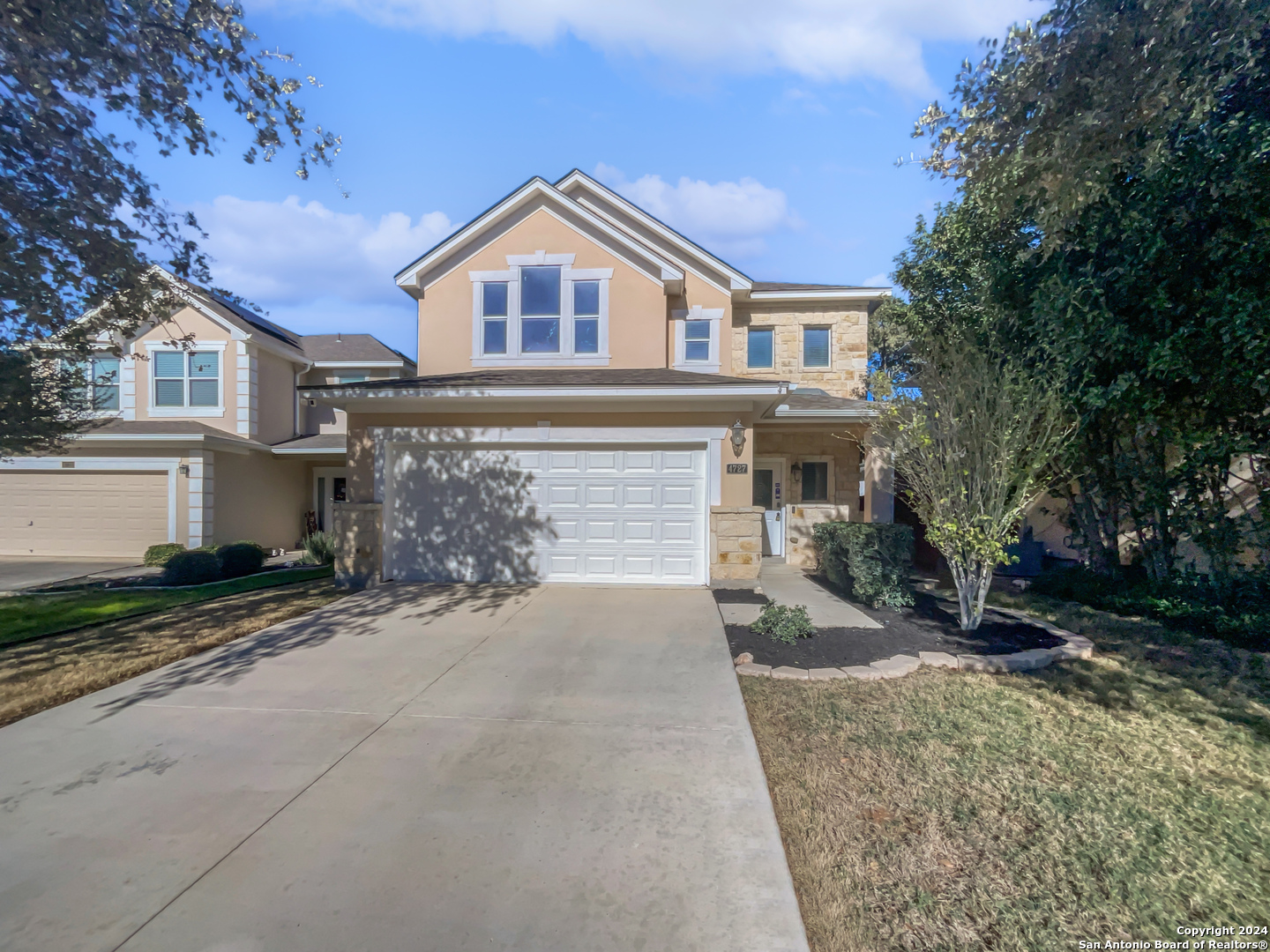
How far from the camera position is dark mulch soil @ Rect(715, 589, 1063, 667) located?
19.3 feet

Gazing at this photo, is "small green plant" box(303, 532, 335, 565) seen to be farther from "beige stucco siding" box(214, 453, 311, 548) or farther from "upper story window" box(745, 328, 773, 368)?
"upper story window" box(745, 328, 773, 368)

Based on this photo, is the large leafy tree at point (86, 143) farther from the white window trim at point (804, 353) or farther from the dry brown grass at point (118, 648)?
the white window trim at point (804, 353)

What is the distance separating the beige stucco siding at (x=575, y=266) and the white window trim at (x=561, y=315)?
102mm

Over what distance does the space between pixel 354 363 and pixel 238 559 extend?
6.87 metres

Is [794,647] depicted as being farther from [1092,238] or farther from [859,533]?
[1092,238]

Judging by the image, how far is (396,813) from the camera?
3246 mm

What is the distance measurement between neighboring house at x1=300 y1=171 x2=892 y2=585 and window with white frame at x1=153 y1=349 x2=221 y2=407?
23.5 feet

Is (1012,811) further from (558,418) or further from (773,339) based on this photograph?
(773,339)

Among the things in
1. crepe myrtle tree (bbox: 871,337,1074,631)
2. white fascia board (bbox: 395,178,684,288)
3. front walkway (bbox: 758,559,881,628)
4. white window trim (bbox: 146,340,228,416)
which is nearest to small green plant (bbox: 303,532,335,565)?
white window trim (bbox: 146,340,228,416)

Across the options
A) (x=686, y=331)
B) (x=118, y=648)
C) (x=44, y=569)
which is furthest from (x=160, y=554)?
(x=686, y=331)

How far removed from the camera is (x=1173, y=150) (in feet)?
20.9

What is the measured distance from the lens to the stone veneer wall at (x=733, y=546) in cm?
948

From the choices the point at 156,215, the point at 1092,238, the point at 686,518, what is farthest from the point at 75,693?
the point at 1092,238

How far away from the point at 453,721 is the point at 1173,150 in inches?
355
